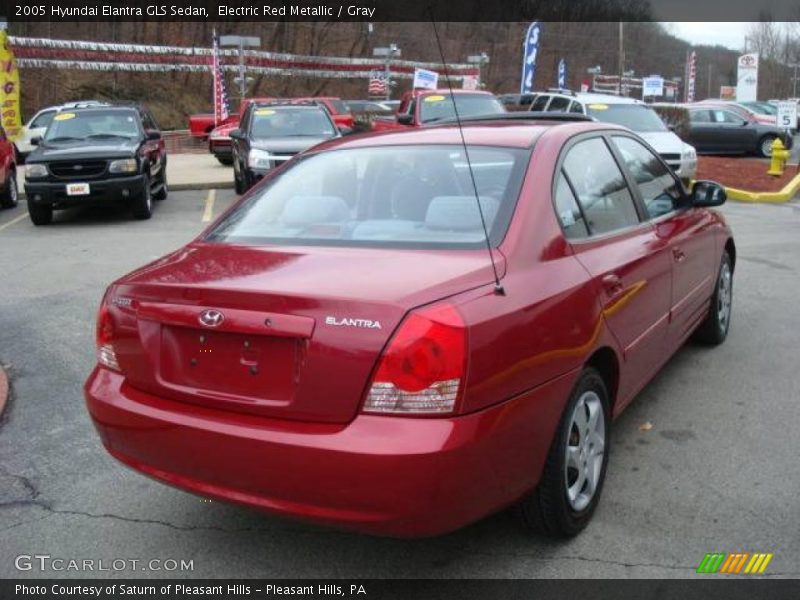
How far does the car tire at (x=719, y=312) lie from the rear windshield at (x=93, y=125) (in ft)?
31.6

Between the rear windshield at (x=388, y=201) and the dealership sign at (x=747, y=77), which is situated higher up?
the dealership sign at (x=747, y=77)

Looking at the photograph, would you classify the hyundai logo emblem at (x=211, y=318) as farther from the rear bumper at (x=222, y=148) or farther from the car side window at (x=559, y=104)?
the rear bumper at (x=222, y=148)

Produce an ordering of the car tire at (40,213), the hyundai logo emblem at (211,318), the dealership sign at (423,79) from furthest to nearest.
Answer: the dealership sign at (423,79)
the car tire at (40,213)
the hyundai logo emblem at (211,318)

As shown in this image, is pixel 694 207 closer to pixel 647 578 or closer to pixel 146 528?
pixel 647 578

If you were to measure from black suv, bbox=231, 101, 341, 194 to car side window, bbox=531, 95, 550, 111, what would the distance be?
5.79m

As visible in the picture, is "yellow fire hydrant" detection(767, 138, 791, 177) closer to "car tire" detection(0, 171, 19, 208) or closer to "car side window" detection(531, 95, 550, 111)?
"car side window" detection(531, 95, 550, 111)

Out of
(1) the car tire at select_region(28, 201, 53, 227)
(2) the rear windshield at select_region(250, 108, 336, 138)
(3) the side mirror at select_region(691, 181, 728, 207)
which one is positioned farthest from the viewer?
(2) the rear windshield at select_region(250, 108, 336, 138)

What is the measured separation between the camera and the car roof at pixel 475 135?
3.50 m

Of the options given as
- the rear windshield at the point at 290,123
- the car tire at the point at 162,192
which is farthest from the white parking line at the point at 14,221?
the rear windshield at the point at 290,123

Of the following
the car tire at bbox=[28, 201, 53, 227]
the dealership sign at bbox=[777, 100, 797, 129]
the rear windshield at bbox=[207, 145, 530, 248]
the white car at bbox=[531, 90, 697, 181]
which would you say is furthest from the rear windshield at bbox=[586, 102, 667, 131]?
the rear windshield at bbox=[207, 145, 530, 248]

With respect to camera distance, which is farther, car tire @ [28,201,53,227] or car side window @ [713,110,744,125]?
car side window @ [713,110,744,125]

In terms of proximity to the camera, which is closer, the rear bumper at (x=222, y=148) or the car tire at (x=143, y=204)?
the car tire at (x=143, y=204)

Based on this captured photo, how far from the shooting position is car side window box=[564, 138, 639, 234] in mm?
3475

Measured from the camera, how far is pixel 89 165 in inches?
441
